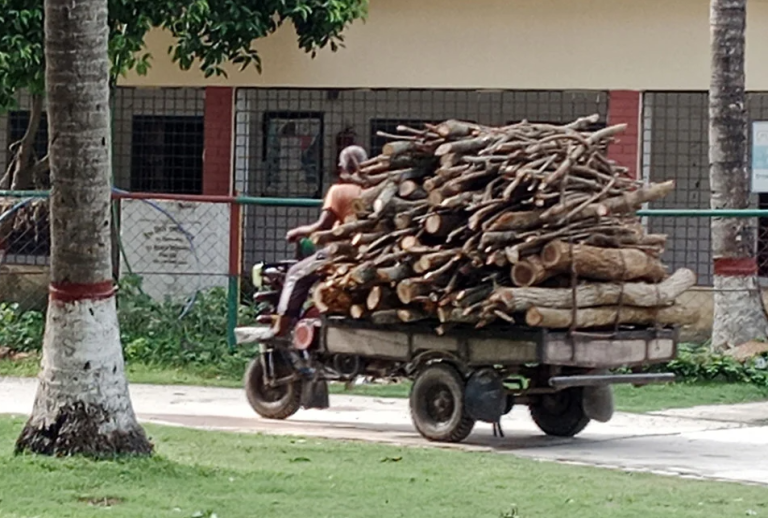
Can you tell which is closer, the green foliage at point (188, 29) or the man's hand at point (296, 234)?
the man's hand at point (296, 234)

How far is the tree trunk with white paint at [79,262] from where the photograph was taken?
8.95 meters

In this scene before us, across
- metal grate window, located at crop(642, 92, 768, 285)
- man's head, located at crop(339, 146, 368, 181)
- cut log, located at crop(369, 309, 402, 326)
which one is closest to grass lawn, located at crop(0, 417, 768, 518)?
cut log, located at crop(369, 309, 402, 326)

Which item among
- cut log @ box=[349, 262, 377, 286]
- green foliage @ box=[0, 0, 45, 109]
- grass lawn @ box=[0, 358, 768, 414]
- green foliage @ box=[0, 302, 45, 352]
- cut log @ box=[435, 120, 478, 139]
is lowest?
grass lawn @ box=[0, 358, 768, 414]

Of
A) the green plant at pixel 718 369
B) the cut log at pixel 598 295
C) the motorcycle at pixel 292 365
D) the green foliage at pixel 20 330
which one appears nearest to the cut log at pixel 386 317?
the motorcycle at pixel 292 365

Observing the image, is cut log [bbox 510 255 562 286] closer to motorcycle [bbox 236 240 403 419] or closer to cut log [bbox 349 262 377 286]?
cut log [bbox 349 262 377 286]

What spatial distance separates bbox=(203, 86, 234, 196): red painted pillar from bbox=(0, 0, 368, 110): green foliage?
902mm

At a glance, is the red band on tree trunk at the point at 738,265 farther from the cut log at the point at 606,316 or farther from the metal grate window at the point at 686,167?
the cut log at the point at 606,316

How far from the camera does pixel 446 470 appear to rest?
956 cm

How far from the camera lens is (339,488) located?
28.5ft

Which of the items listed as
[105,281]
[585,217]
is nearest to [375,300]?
[585,217]

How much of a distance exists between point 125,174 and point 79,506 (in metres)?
14.3

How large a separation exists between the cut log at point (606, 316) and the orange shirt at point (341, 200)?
186cm

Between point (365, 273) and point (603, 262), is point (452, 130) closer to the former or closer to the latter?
point (365, 273)

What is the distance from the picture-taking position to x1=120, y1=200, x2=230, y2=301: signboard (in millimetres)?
16641
